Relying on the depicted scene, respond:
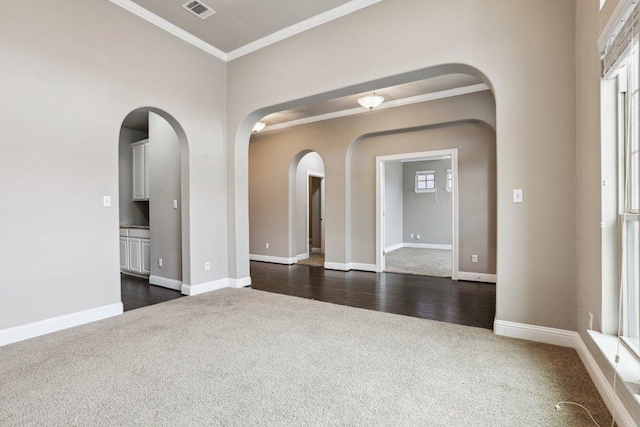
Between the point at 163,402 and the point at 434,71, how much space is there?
11.3ft

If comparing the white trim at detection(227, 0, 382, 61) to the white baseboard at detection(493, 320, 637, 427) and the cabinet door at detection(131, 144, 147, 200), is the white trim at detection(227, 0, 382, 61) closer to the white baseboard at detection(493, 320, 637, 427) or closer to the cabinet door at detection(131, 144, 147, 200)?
the cabinet door at detection(131, 144, 147, 200)

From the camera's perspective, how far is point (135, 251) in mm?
5289

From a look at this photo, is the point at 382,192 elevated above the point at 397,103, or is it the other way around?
the point at 397,103

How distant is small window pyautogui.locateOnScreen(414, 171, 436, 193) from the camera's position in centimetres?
915

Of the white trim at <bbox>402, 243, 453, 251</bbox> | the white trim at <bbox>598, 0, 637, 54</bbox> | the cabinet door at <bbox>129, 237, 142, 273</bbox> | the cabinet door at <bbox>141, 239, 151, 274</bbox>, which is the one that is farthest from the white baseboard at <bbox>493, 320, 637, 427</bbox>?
the white trim at <bbox>402, 243, 453, 251</bbox>

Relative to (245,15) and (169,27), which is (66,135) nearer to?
(169,27)

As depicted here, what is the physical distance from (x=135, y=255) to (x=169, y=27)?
11.5 feet

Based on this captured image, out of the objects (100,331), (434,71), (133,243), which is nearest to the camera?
(100,331)

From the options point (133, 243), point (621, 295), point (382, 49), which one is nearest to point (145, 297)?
point (133, 243)

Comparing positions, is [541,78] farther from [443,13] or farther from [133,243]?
[133,243]

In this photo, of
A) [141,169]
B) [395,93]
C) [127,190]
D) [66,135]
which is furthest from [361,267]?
[127,190]

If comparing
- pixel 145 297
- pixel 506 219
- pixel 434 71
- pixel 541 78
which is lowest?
pixel 145 297

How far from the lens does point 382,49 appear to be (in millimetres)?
3262

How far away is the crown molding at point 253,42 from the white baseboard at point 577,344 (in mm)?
3402
